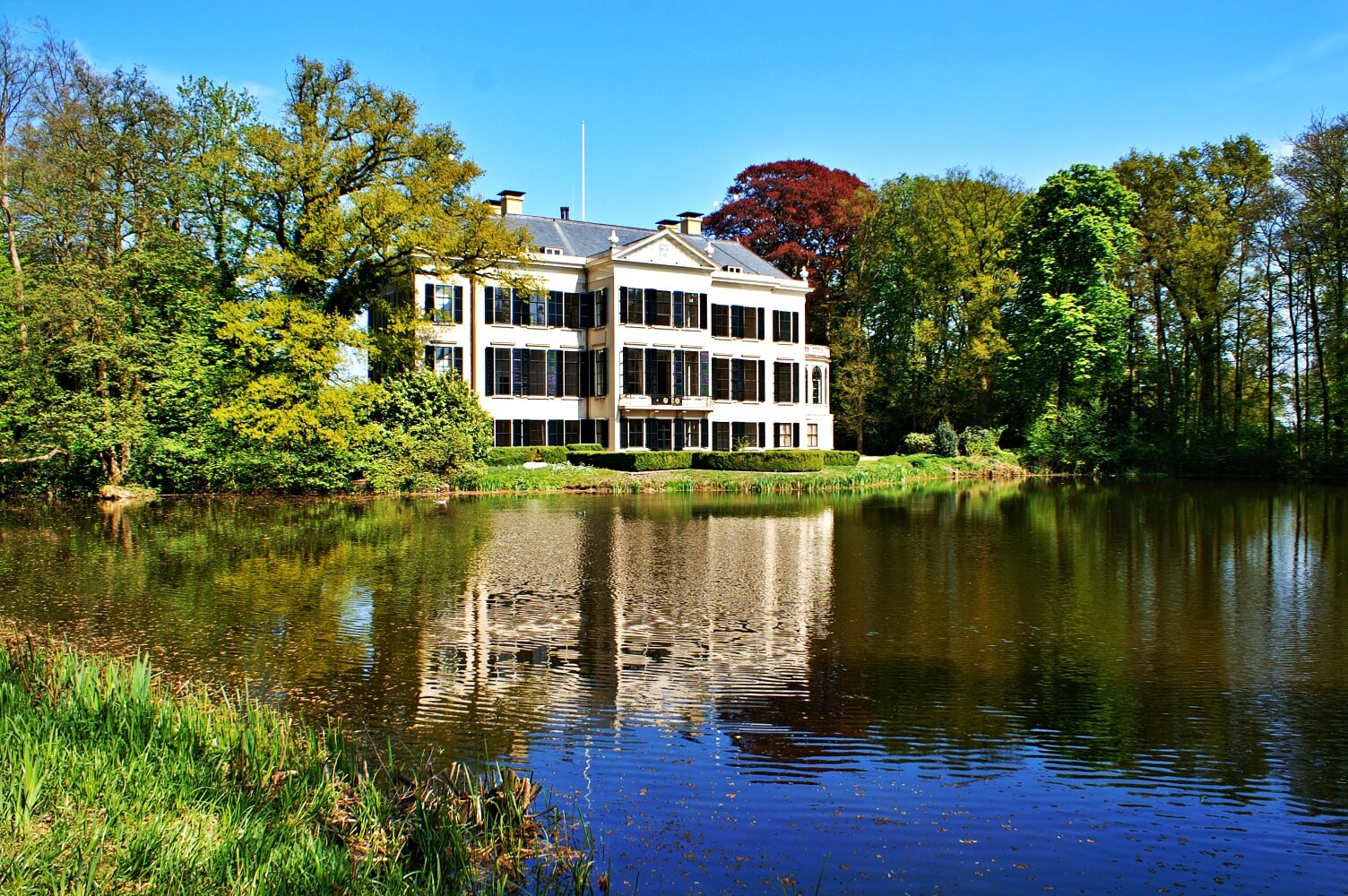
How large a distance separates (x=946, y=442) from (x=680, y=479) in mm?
14230

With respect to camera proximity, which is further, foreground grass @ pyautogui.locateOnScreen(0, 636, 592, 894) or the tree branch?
the tree branch

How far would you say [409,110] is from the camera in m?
25.8

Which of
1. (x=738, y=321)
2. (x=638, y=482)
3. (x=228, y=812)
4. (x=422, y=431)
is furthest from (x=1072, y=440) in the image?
(x=228, y=812)

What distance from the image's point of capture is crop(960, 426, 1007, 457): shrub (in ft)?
129

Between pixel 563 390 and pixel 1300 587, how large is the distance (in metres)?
27.7

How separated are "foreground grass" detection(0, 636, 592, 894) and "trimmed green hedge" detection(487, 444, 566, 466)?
26339 mm

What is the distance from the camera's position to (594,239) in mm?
39469

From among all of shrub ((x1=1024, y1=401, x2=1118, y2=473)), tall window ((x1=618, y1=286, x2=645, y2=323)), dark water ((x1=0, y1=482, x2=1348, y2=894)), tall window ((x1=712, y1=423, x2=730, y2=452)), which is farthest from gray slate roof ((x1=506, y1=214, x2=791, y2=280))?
Result: dark water ((x1=0, y1=482, x2=1348, y2=894))

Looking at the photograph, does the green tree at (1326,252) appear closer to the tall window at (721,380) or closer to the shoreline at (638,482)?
the shoreline at (638,482)

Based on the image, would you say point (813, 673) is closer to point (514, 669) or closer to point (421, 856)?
point (514, 669)

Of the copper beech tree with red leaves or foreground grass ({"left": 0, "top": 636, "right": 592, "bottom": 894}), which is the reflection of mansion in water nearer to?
foreground grass ({"left": 0, "top": 636, "right": 592, "bottom": 894})

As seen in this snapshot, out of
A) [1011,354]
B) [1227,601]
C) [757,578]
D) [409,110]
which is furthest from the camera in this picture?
[1011,354]

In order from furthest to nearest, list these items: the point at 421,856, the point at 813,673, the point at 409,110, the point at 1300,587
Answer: the point at 409,110 < the point at 1300,587 < the point at 813,673 < the point at 421,856

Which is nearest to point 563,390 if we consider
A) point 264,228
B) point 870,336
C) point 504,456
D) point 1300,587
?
point 504,456
